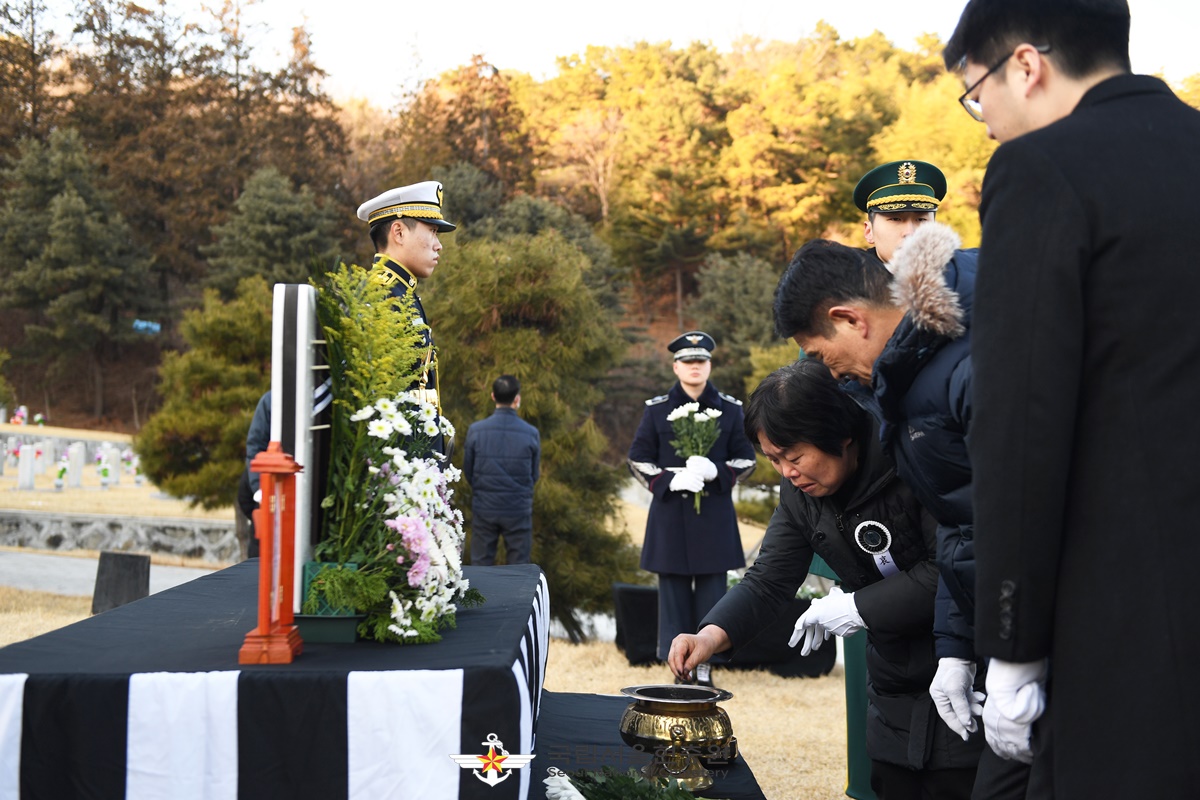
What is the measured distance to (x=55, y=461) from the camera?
69.8 feet

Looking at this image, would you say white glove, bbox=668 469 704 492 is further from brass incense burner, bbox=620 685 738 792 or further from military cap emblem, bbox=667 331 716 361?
brass incense burner, bbox=620 685 738 792

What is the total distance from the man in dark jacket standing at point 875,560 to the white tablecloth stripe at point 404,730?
68 cm

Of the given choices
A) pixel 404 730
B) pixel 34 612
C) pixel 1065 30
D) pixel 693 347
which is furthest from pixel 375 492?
pixel 34 612

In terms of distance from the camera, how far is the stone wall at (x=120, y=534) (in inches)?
519

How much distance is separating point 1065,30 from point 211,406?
969 cm

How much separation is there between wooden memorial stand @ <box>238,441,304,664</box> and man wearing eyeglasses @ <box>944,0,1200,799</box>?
1.20m

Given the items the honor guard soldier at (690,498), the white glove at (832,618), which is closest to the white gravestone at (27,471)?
the honor guard soldier at (690,498)

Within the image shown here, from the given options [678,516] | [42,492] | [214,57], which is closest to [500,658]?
[678,516]

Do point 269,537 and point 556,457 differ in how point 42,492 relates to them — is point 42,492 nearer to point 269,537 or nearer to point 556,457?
point 556,457

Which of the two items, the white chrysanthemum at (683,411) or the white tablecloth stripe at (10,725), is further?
the white chrysanthemum at (683,411)

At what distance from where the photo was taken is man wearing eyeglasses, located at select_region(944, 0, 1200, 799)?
123 centimetres

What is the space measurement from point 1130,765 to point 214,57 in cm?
3916

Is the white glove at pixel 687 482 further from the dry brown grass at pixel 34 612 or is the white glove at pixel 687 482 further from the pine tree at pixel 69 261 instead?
the pine tree at pixel 69 261

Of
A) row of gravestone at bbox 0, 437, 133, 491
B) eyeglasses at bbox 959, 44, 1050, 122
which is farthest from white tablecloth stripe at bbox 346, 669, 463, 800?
row of gravestone at bbox 0, 437, 133, 491
